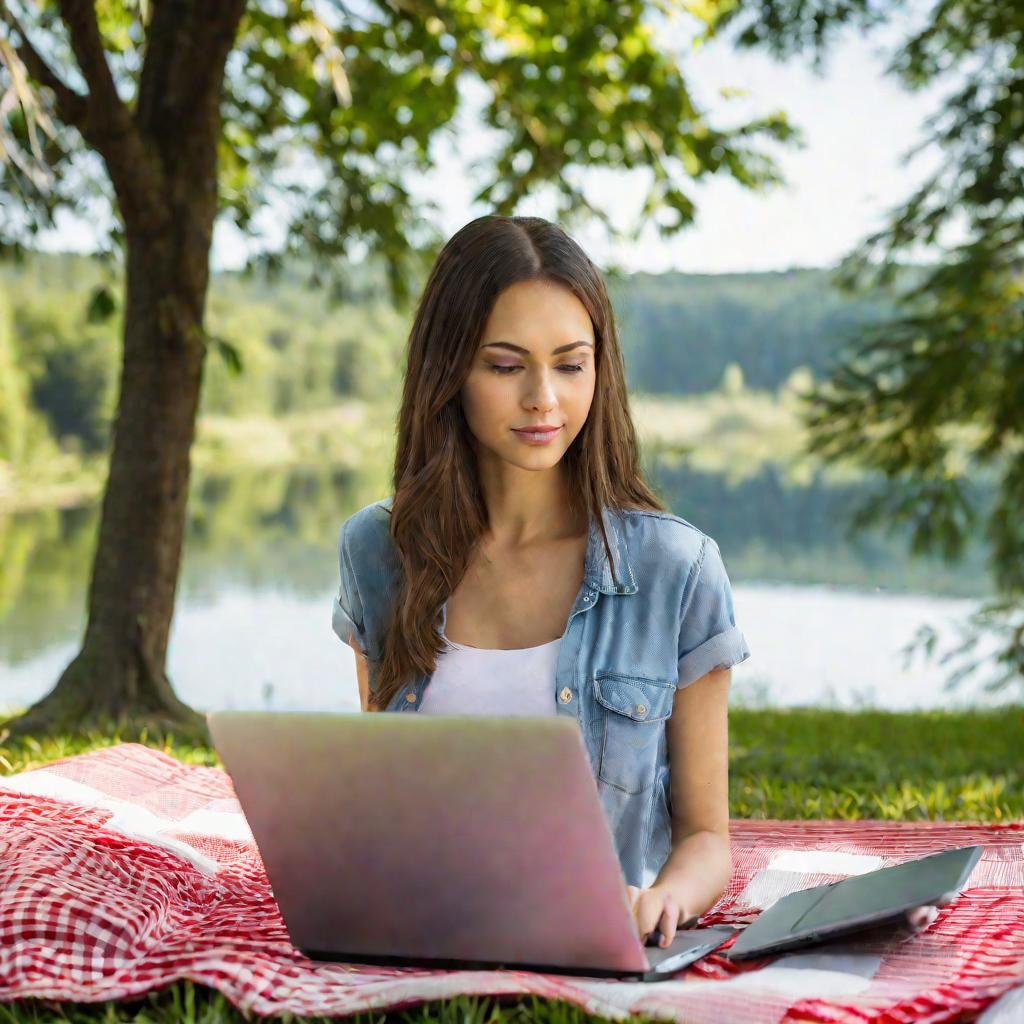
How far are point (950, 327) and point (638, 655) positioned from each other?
16.1ft

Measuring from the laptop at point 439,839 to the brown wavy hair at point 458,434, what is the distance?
1.46ft

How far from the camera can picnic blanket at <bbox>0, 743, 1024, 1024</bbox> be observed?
1.71m

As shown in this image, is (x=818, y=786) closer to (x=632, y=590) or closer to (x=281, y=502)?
Result: (x=632, y=590)

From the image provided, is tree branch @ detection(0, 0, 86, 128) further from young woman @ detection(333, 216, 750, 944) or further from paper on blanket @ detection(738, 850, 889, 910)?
paper on blanket @ detection(738, 850, 889, 910)

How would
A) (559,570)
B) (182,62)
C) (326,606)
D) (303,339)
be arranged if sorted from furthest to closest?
(303,339)
(326,606)
(182,62)
(559,570)

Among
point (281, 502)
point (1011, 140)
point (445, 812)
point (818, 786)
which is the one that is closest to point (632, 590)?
point (445, 812)

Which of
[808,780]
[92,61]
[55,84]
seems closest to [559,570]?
[808,780]

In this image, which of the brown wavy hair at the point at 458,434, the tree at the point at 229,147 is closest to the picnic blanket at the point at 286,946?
the brown wavy hair at the point at 458,434

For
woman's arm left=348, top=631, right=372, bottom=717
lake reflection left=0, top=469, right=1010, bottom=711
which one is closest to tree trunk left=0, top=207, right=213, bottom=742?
lake reflection left=0, top=469, right=1010, bottom=711

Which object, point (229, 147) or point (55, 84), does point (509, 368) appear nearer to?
point (55, 84)

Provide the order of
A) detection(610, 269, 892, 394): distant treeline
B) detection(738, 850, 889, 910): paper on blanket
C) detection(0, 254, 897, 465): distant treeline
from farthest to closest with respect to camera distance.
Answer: detection(610, 269, 892, 394): distant treeline → detection(0, 254, 897, 465): distant treeline → detection(738, 850, 889, 910): paper on blanket

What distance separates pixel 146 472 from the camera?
452 centimetres

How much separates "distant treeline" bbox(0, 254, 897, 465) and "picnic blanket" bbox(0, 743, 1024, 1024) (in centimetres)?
97

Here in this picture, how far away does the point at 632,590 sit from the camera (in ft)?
6.93
